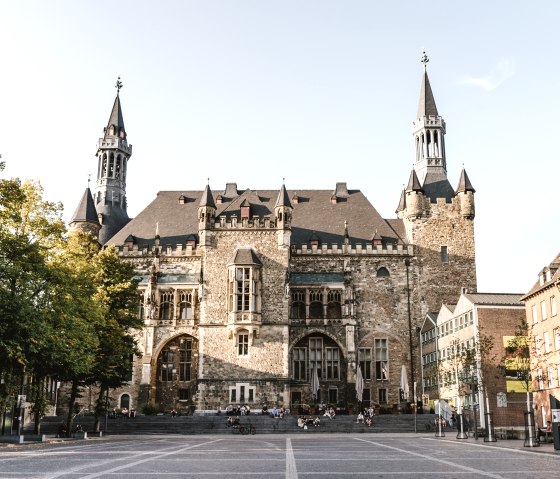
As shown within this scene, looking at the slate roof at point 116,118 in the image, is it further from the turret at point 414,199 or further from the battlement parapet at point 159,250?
the turret at point 414,199

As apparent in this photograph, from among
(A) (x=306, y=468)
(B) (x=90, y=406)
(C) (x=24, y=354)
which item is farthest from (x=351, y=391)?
(A) (x=306, y=468)

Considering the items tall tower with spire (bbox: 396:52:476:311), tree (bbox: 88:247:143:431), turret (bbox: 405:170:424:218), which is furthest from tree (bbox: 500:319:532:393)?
tree (bbox: 88:247:143:431)

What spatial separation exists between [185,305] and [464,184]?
26.7 metres

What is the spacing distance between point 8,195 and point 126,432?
2258cm

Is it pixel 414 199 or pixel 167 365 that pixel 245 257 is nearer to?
pixel 167 365

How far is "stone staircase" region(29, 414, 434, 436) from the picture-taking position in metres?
44.3

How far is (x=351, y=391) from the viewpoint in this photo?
175ft

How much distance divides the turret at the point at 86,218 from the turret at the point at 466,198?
32.4 metres

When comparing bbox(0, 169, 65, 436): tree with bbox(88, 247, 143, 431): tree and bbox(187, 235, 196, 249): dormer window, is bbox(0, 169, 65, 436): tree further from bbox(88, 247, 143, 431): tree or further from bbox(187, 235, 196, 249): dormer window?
bbox(187, 235, 196, 249): dormer window

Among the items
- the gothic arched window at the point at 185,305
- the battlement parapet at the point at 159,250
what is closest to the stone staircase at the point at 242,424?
the gothic arched window at the point at 185,305

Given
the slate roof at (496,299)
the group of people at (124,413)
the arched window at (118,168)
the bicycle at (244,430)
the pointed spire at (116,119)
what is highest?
the pointed spire at (116,119)

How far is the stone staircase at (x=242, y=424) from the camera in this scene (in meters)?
44.3

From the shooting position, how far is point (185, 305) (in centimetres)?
5641

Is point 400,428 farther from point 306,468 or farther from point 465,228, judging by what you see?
point 306,468
